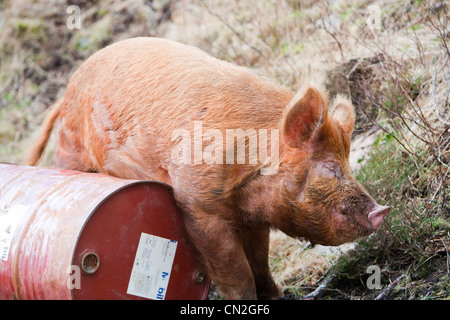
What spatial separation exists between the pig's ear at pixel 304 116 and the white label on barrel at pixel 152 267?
1.02 metres

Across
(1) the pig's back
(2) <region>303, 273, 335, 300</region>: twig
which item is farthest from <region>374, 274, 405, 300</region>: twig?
(1) the pig's back

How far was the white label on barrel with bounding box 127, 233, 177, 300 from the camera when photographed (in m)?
3.47

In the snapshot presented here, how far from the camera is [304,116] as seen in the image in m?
3.42

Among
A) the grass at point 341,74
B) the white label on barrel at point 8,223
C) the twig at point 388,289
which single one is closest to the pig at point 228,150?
the twig at point 388,289

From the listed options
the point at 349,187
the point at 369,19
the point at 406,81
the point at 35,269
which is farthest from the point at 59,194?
the point at 369,19

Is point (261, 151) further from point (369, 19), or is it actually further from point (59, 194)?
point (369, 19)

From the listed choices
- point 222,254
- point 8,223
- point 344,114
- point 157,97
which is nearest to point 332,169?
point 344,114

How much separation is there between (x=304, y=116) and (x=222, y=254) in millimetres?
1040

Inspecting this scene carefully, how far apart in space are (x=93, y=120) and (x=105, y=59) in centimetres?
51

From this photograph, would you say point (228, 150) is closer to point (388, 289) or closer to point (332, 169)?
point (332, 169)

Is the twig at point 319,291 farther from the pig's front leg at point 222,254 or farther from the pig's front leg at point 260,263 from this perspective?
the pig's front leg at point 222,254

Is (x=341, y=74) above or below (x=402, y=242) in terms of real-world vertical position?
above

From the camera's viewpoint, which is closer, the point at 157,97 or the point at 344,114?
the point at 344,114

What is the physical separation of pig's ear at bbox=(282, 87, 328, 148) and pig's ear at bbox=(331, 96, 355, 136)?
361mm
